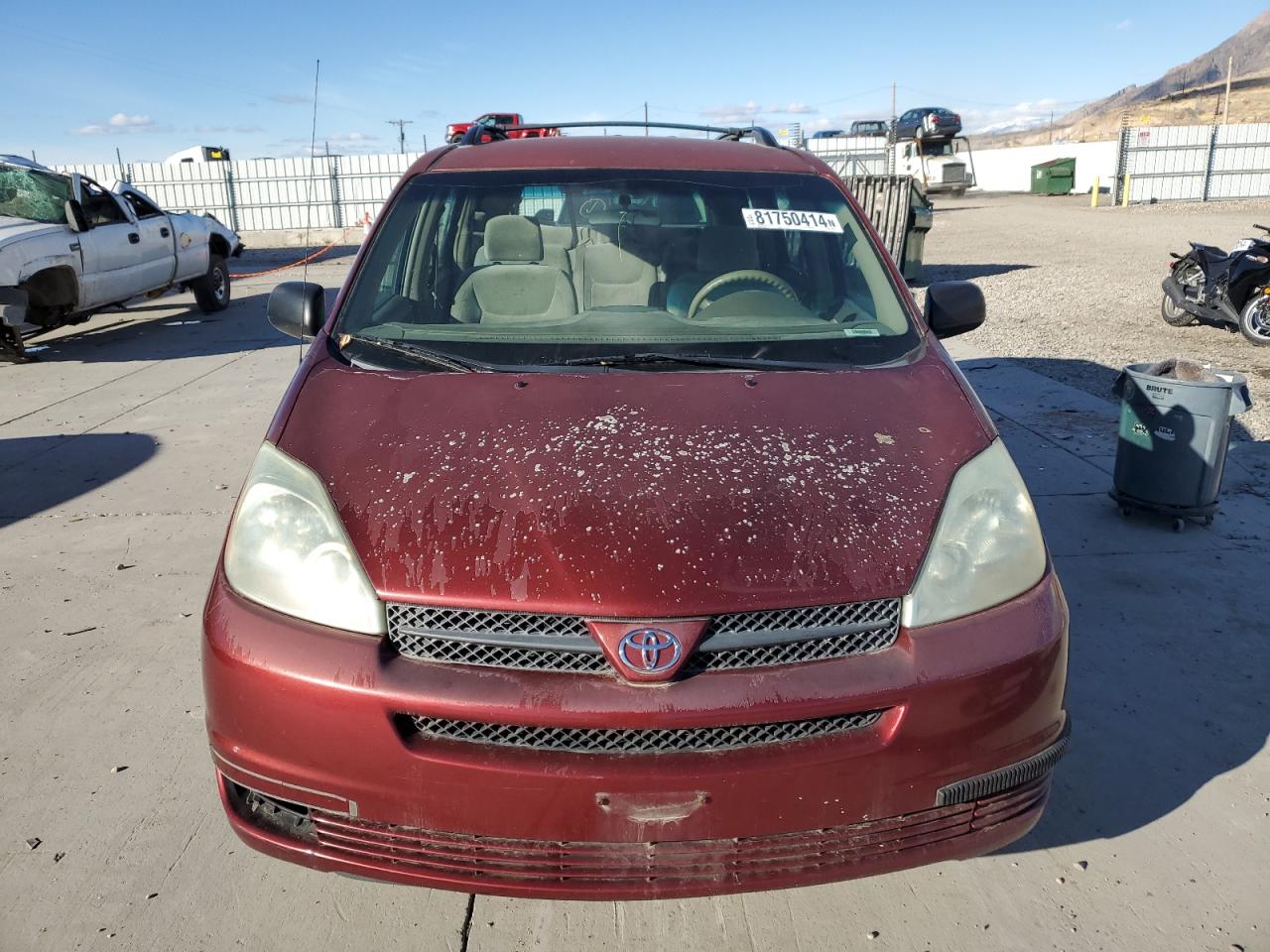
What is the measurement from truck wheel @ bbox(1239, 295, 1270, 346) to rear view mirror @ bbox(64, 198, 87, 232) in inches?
456

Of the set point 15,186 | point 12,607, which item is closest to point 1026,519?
point 12,607

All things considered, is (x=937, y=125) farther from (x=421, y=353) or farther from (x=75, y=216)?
(x=421, y=353)

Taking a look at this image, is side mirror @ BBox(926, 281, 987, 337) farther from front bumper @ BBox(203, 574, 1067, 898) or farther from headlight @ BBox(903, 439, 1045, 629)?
front bumper @ BBox(203, 574, 1067, 898)

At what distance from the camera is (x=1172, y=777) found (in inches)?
112

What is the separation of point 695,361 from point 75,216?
9350 millimetres

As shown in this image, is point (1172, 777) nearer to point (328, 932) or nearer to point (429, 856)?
point (429, 856)

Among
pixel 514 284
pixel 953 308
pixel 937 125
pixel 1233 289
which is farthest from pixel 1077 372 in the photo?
pixel 937 125

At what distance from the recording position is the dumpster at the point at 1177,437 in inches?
176

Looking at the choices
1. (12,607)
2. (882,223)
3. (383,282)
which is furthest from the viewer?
(882,223)

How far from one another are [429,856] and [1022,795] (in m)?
1.26

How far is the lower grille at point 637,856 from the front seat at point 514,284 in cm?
166

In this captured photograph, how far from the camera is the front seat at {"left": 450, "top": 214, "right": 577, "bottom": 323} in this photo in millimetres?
3098

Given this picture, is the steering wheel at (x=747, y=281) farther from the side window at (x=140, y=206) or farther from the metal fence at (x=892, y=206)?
the metal fence at (x=892, y=206)

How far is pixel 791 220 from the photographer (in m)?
3.31
